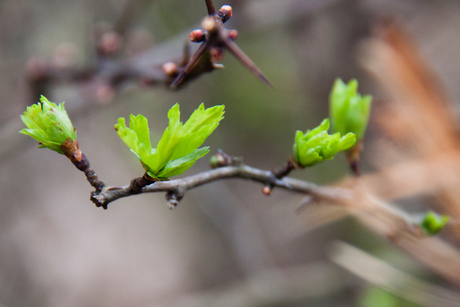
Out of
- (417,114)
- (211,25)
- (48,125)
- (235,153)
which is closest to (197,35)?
(211,25)

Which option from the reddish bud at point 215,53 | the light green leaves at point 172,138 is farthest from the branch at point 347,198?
the reddish bud at point 215,53

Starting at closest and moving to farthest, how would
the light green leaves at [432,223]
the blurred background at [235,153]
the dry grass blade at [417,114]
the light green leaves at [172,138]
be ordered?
the light green leaves at [172,138]
the light green leaves at [432,223]
the dry grass blade at [417,114]
the blurred background at [235,153]

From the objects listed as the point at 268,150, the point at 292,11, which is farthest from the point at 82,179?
the point at 292,11

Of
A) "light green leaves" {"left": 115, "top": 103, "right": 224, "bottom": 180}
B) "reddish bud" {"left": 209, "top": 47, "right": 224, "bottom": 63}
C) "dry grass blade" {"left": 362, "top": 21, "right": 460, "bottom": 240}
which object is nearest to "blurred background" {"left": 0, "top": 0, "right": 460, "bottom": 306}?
"dry grass blade" {"left": 362, "top": 21, "right": 460, "bottom": 240}

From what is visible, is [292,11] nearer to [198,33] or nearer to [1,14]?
[198,33]

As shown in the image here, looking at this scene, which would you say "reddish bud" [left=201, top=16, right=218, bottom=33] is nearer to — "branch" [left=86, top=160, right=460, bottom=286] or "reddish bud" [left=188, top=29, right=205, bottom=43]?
"reddish bud" [left=188, top=29, right=205, bottom=43]

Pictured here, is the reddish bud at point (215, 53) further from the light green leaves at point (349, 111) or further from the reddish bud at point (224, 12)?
the light green leaves at point (349, 111)
